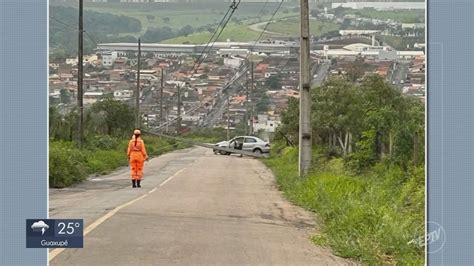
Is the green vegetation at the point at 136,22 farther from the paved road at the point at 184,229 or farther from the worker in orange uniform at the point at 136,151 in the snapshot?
the paved road at the point at 184,229

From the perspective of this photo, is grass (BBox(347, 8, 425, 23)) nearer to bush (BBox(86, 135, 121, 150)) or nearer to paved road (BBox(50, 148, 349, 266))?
paved road (BBox(50, 148, 349, 266))

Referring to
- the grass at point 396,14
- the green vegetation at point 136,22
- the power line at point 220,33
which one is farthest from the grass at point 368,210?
the green vegetation at point 136,22

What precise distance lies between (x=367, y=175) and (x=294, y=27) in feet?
6.63

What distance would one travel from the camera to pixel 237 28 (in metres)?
5.22

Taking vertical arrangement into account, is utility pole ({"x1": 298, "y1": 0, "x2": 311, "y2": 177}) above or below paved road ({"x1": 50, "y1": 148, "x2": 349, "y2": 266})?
above

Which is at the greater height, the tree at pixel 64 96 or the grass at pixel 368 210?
the tree at pixel 64 96

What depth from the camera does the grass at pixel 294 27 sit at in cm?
570

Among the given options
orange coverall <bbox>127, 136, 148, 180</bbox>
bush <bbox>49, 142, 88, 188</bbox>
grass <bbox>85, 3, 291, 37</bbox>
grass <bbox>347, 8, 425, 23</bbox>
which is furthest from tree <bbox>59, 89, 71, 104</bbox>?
grass <bbox>347, 8, 425, 23</bbox>
